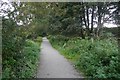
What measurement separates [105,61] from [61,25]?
1893 cm

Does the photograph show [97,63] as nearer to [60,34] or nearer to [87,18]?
[87,18]

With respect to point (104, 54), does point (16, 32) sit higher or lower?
higher

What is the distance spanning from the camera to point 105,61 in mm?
9602

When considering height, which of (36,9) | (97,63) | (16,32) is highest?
(36,9)

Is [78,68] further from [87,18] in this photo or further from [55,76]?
[87,18]

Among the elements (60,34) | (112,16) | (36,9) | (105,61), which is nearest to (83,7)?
(112,16)

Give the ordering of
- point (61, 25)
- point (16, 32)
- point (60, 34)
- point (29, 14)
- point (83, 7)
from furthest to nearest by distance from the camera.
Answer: point (60, 34) < point (61, 25) < point (83, 7) < point (29, 14) < point (16, 32)

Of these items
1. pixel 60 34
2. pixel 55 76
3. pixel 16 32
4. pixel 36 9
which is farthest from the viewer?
pixel 60 34

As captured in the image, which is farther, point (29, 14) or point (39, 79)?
point (29, 14)

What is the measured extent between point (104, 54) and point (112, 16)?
57.2ft

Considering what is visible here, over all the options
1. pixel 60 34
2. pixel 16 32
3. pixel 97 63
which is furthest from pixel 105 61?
pixel 60 34

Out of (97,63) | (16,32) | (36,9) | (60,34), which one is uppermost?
(36,9)

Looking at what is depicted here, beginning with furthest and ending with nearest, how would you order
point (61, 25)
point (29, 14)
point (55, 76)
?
point (61, 25), point (29, 14), point (55, 76)

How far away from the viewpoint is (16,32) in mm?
8797
